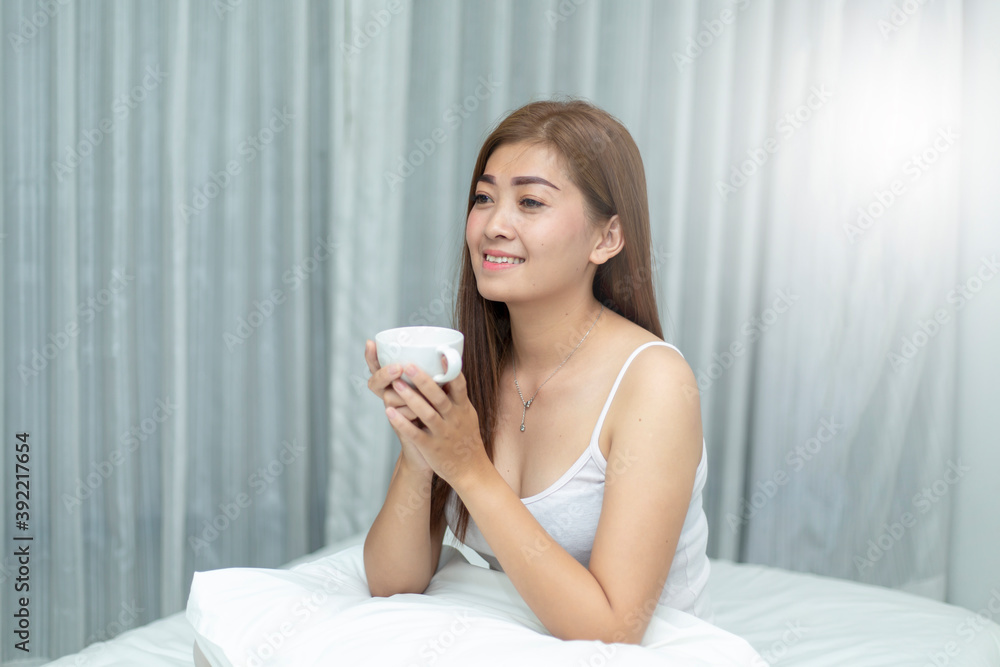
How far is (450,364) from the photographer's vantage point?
0.95 metres

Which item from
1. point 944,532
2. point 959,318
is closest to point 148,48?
point 959,318

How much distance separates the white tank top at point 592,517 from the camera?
1174 mm

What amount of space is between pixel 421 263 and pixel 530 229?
1.39m

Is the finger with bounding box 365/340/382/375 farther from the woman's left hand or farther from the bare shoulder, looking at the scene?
the bare shoulder

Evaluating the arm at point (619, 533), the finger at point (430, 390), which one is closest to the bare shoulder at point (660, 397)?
the arm at point (619, 533)

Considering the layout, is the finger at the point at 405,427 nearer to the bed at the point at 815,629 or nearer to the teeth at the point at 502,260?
the bed at the point at 815,629

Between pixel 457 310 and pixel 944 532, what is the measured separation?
5.79ft

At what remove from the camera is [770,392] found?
97.2 inches

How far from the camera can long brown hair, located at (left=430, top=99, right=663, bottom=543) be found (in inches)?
49.4

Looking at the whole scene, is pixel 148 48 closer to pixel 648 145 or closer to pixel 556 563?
pixel 648 145

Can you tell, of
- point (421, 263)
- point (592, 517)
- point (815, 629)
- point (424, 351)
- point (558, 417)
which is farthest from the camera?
point (421, 263)

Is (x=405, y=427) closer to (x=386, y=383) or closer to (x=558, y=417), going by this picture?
(x=386, y=383)

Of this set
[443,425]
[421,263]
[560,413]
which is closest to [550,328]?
[560,413]

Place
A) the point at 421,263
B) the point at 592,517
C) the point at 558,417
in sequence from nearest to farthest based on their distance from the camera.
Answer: the point at 592,517, the point at 558,417, the point at 421,263
